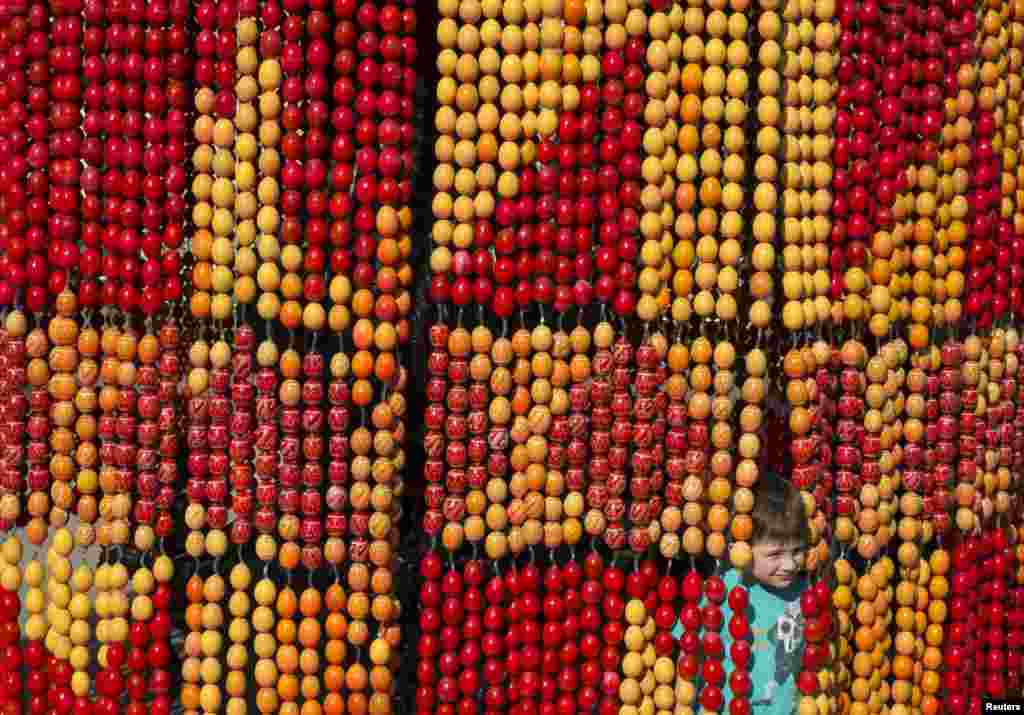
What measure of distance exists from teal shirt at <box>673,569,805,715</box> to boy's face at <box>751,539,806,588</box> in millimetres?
28

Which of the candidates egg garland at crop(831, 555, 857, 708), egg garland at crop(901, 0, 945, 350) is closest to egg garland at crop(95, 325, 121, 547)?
egg garland at crop(831, 555, 857, 708)

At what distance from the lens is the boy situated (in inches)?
72.4

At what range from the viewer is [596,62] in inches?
70.3

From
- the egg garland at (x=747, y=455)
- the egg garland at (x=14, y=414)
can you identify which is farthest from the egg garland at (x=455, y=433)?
the egg garland at (x=14, y=414)

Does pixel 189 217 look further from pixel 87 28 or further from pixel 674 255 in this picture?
pixel 674 255

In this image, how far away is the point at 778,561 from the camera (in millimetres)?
1839

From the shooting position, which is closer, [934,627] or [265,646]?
[265,646]

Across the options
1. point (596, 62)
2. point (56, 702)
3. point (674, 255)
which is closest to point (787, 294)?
point (674, 255)

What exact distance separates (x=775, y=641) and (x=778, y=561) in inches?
5.8

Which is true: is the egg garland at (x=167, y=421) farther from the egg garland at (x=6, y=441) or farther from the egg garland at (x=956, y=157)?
the egg garland at (x=956, y=157)

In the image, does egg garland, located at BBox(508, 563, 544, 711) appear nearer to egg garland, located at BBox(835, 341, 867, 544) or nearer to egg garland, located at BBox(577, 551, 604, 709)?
egg garland, located at BBox(577, 551, 604, 709)

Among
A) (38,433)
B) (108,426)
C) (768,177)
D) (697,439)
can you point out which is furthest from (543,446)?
(38,433)

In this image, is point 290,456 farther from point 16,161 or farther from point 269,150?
point 16,161

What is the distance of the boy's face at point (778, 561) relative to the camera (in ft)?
6.01
